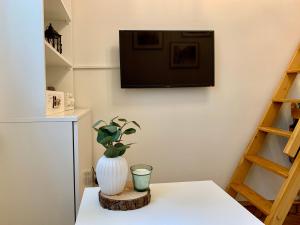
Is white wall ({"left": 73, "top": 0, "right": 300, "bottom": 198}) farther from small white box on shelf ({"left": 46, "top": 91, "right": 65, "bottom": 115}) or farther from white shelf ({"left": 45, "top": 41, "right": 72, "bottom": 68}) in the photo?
small white box on shelf ({"left": 46, "top": 91, "right": 65, "bottom": 115})

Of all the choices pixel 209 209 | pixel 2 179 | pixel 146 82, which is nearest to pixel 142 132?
pixel 146 82

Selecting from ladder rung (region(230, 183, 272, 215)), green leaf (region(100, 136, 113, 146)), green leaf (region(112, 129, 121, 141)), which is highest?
green leaf (region(112, 129, 121, 141))

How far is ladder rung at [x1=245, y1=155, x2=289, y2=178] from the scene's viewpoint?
1.93 metres

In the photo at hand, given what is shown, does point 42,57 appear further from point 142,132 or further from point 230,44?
point 230,44

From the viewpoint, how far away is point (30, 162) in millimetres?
1430

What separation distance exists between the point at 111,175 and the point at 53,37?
1.29 m

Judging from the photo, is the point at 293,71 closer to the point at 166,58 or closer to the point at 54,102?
the point at 166,58

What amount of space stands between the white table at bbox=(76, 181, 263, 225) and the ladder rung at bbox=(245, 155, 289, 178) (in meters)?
0.87

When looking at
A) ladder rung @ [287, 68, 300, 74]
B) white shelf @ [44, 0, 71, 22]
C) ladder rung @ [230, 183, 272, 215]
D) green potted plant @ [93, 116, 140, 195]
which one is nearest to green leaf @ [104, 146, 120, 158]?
green potted plant @ [93, 116, 140, 195]

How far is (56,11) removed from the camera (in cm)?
202

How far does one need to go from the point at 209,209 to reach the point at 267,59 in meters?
1.78

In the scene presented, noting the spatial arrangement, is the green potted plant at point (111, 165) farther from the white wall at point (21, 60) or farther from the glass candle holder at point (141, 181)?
the white wall at point (21, 60)

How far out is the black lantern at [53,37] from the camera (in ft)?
6.46

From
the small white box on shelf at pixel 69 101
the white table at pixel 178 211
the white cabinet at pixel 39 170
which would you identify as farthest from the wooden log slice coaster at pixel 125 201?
the small white box on shelf at pixel 69 101
